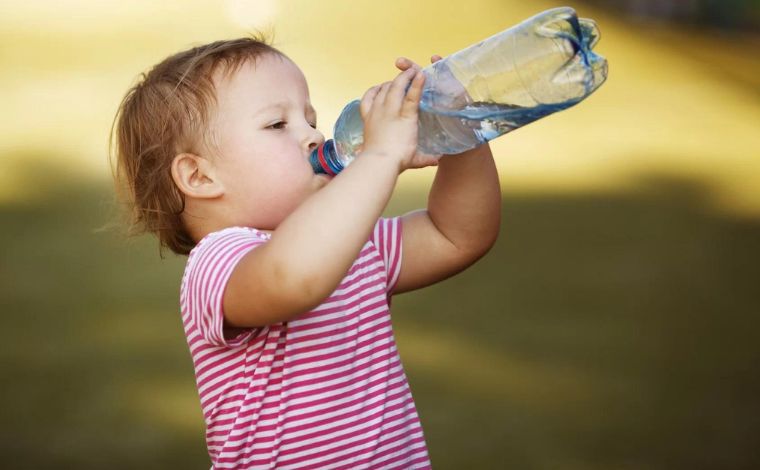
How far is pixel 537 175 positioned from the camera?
8.61 ft

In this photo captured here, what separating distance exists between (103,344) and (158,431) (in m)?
0.28

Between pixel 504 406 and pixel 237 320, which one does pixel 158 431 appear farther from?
pixel 237 320

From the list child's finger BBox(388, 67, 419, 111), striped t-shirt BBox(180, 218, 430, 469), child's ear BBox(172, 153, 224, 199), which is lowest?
striped t-shirt BBox(180, 218, 430, 469)

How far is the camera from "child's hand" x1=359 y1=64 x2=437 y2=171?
0.98m

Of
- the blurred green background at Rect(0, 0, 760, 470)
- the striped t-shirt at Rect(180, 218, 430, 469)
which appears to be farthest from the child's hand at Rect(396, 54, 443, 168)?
the blurred green background at Rect(0, 0, 760, 470)

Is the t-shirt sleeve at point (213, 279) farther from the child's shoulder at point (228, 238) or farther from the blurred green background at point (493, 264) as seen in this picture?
the blurred green background at point (493, 264)

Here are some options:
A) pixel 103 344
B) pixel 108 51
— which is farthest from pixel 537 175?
pixel 108 51

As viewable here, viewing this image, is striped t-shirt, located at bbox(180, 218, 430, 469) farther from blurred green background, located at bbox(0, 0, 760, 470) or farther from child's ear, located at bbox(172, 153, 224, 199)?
blurred green background, located at bbox(0, 0, 760, 470)

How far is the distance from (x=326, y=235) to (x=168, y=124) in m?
0.29

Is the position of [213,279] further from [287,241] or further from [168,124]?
[168,124]

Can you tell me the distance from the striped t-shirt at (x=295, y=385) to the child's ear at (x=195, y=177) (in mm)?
68

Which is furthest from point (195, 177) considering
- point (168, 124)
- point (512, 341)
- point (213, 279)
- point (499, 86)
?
point (512, 341)

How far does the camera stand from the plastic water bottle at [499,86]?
1.10 metres

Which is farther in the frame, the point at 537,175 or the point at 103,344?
the point at 537,175
